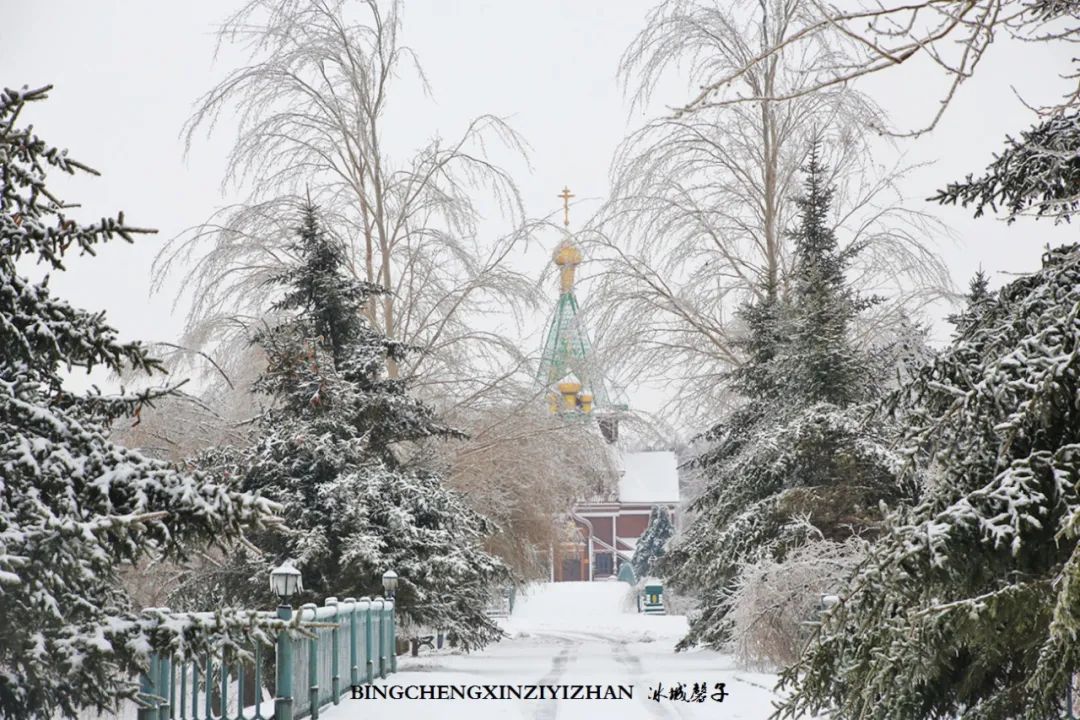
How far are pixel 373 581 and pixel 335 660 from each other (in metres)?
4.94

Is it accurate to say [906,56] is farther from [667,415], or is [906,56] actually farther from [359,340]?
[667,415]

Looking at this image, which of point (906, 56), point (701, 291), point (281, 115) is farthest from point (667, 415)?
point (906, 56)

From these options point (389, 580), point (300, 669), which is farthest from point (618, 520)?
point (300, 669)

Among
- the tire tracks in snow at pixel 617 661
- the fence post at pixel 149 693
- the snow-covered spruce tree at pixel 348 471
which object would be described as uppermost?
the snow-covered spruce tree at pixel 348 471

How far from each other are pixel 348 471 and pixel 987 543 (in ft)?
43.1

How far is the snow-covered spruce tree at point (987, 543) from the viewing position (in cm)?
555

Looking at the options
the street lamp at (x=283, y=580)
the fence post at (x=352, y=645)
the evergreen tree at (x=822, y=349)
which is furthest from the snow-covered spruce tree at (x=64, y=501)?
the evergreen tree at (x=822, y=349)

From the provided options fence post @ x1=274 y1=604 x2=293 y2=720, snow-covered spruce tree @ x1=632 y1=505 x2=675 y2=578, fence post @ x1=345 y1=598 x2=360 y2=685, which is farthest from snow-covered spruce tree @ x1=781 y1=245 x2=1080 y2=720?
snow-covered spruce tree @ x1=632 y1=505 x2=675 y2=578

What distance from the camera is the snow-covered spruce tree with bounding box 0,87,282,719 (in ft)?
17.8

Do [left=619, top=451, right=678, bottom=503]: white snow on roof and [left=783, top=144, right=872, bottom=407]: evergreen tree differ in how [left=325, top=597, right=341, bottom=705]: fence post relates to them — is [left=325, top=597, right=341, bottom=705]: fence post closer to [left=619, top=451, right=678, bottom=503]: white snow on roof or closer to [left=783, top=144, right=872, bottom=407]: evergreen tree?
[left=783, top=144, right=872, bottom=407]: evergreen tree

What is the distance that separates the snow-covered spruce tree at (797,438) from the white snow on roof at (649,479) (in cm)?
5045

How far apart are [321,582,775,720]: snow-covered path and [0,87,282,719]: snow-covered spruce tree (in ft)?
21.4

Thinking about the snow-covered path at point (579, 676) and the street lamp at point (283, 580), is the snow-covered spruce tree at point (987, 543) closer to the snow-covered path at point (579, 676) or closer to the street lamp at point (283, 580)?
the snow-covered path at point (579, 676)

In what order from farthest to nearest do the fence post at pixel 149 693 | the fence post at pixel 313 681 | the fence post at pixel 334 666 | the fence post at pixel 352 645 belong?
1. the fence post at pixel 352 645
2. the fence post at pixel 334 666
3. the fence post at pixel 313 681
4. the fence post at pixel 149 693
